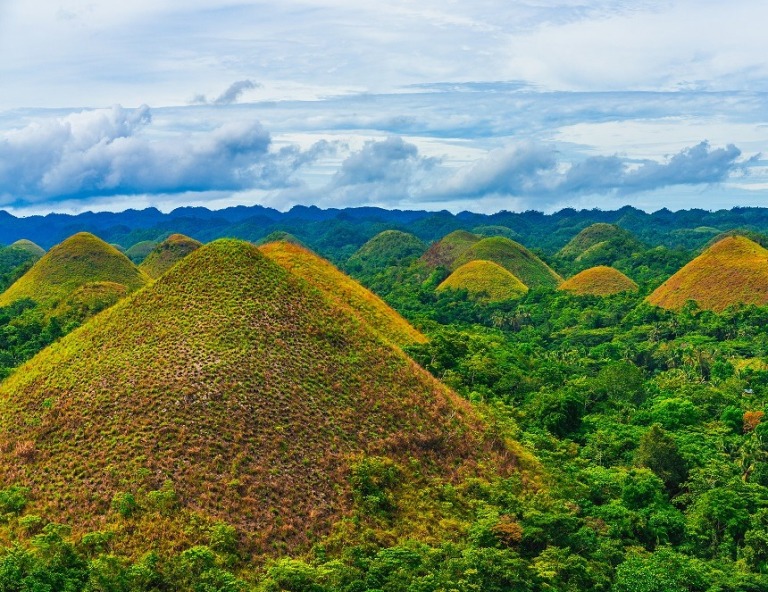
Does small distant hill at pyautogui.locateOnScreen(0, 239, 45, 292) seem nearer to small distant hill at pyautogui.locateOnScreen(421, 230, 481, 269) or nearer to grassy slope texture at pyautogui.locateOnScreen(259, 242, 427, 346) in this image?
grassy slope texture at pyautogui.locateOnScreen(259, 242, 427, 346)

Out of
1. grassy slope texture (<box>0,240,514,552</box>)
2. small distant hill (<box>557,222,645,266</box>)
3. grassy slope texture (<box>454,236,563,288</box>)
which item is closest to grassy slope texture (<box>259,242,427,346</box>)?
grassy slope texture (<box>0,240,514,552</box>)

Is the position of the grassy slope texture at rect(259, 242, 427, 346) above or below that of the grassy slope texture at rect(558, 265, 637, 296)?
above

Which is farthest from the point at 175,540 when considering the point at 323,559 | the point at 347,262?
the point at 347,262

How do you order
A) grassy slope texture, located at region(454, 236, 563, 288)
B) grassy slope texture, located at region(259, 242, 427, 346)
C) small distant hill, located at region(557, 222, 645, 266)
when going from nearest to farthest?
grassy slope texture, located at region(259, 242, 427, 346), grassy slope texture, located at region(454, 236, 563, 288), small distant hill, located at region(557, 222, 645, 266)

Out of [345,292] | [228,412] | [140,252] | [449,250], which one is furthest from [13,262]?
[228,412]

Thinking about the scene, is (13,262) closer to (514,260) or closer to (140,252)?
(140,252)

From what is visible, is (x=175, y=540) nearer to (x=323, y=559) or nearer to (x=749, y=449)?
(x=323, y=559)
